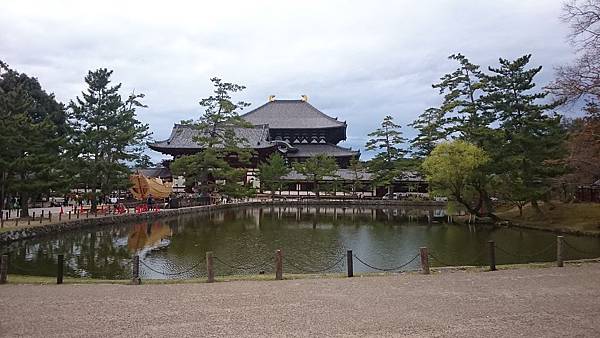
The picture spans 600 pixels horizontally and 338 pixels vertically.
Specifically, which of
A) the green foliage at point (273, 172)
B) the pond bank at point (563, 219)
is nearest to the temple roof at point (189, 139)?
the green foliage at point (273, 172)

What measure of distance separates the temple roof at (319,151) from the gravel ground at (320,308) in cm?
4716

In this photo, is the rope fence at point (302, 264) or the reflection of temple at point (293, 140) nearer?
the rope fence at point (302, 264)

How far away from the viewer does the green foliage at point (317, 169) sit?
47812 millimetres

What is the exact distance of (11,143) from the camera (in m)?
20.4

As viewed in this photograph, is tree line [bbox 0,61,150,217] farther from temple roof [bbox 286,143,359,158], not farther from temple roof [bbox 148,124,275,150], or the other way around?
temple roof [bbox 286,143,359,158]

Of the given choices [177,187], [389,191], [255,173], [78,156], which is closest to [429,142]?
[389,191]

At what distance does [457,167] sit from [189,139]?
102 feet

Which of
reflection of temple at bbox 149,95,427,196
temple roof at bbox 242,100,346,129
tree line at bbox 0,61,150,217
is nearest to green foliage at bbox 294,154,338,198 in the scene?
reflection of temple at bbox 149,95,427,196

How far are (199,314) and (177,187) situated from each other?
42.4 m

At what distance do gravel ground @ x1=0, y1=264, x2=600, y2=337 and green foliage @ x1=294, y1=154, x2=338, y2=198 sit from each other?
124 feet

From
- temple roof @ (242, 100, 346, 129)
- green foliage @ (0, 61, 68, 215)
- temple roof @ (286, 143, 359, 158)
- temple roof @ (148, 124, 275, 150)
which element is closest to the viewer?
green foliage @ (0, 61, 68, 215)

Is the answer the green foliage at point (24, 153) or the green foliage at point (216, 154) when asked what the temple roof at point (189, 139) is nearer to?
the green foliage at point (216, 154)

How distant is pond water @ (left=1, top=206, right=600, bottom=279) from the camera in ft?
45.8

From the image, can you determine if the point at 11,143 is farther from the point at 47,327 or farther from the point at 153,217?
the point at 47,327
